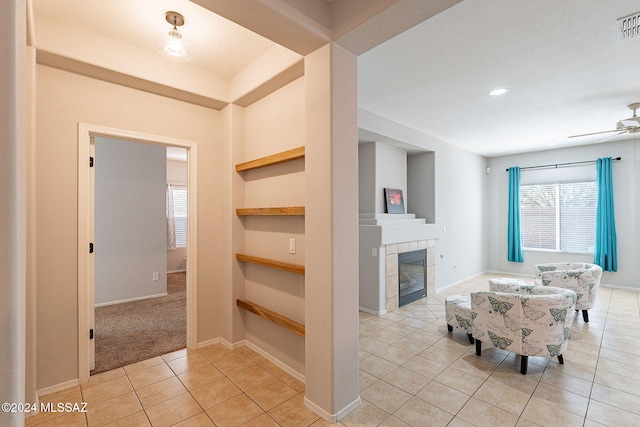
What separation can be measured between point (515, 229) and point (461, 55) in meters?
5.43

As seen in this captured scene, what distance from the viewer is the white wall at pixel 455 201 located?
4.88 meters

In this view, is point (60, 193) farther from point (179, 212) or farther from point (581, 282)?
point (581, 282)

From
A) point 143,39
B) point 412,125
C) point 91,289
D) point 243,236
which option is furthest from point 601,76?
point 91,289

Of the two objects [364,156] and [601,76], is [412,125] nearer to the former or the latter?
[364,156]

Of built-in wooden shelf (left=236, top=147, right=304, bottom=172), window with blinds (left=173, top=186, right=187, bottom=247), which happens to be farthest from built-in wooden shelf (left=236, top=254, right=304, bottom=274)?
window with blinds (left=173, top=186, right=187, bottom=247)

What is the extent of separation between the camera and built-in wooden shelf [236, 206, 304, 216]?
2436mm

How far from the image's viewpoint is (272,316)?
2.67 meters

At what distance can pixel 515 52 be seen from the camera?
8.47 feet

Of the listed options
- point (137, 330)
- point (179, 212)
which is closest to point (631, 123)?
point (137, 330)

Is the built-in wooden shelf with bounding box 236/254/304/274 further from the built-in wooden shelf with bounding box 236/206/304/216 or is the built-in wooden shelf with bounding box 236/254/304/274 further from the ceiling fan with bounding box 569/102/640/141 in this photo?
the ceiling fan with bounding box 569/102/640/141

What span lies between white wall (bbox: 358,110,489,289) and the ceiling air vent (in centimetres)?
248

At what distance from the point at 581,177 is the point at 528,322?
519 centimetres

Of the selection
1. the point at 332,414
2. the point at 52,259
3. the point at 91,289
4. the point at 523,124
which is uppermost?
the point at 523,124

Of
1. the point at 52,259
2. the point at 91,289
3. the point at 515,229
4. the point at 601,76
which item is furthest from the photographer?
the point at 515,229
